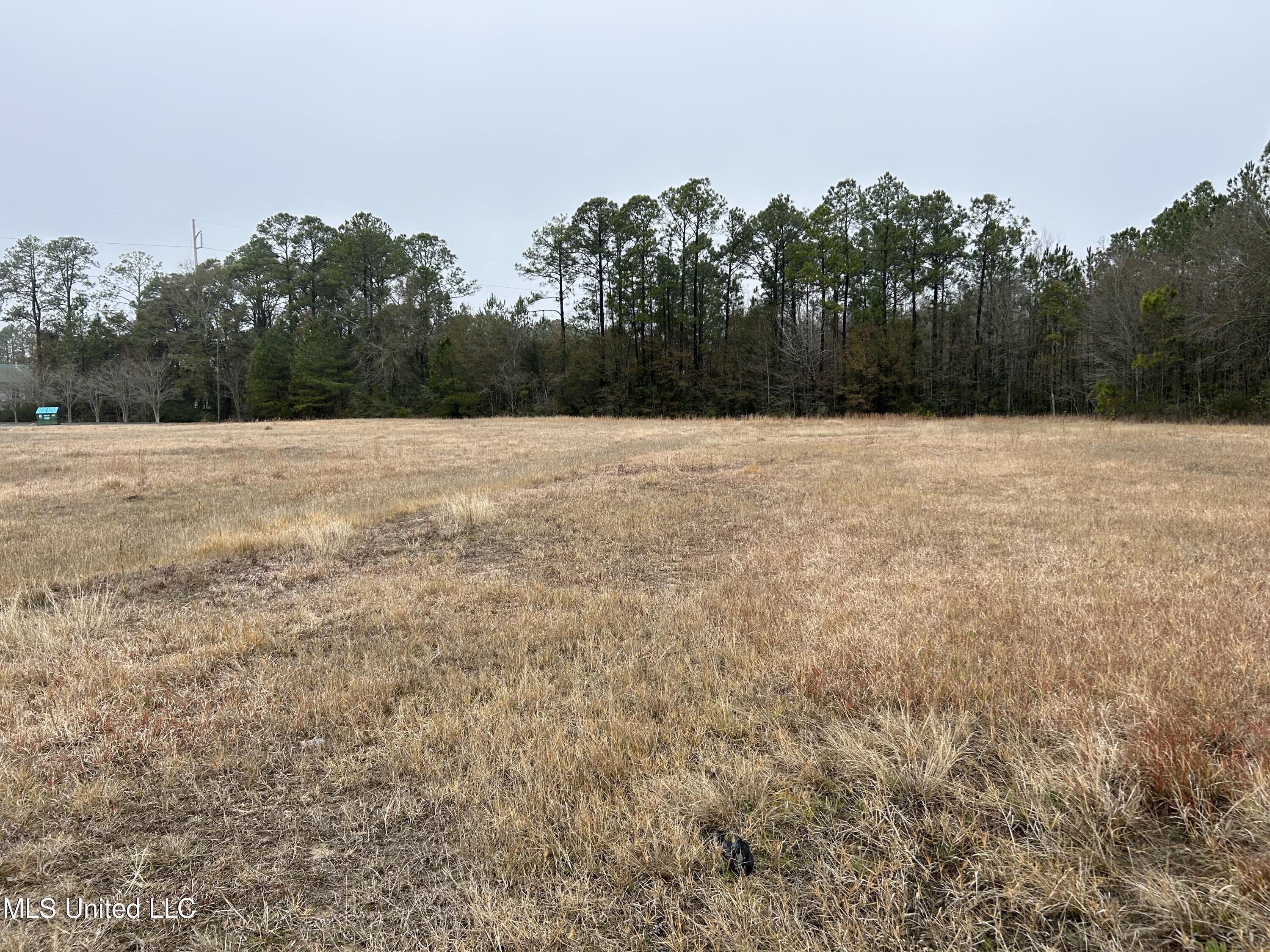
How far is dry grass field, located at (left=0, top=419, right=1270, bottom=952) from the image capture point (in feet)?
6.30

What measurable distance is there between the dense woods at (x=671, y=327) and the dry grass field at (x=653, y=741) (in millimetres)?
36360

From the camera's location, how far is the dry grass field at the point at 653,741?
75.5 inches

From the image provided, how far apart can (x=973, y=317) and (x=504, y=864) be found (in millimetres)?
53178

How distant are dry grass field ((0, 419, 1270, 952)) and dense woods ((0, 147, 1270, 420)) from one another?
36.4m

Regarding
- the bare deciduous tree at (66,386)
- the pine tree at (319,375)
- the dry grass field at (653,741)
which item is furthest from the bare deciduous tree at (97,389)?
the dry grass field at (653,741)

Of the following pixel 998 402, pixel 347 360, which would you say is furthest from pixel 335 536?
pixel 347 360

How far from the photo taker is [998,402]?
4428cm

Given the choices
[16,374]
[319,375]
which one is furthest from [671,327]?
[16,374]

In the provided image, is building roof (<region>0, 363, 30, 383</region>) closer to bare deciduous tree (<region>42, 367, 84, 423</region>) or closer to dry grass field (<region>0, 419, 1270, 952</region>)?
bare deciduous tree (<region>42, 367, 84, 423</region>)

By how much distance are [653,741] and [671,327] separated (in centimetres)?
5035

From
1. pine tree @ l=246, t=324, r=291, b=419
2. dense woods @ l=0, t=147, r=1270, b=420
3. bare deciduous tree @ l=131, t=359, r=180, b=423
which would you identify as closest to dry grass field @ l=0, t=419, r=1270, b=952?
dense woods @ l=0, t=147, r=1270, b=420

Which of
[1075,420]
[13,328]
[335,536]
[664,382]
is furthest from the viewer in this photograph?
[13,328]

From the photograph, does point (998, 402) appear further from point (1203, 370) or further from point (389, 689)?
point (389, 689)

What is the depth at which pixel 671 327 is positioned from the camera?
5094 cm
